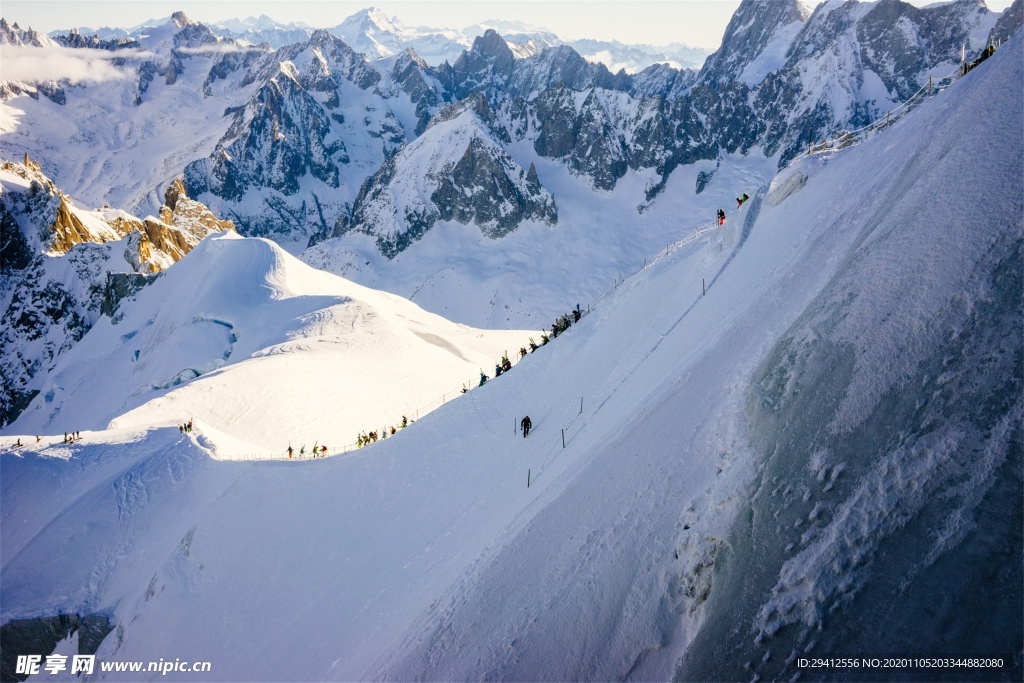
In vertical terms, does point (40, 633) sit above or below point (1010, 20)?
below

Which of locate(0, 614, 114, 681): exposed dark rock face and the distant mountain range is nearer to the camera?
locate(0, 614, 114, 681): exposed dark rock face

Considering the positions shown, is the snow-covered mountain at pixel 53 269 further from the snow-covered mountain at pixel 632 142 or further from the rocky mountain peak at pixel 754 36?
the rocky mountain peak at pixel 754 36

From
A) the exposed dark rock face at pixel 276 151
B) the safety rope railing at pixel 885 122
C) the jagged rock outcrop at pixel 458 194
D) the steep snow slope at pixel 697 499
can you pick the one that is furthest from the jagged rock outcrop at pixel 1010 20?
the exposed dark rock face at pixel 276 151

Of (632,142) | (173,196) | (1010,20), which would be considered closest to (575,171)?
(632,142)

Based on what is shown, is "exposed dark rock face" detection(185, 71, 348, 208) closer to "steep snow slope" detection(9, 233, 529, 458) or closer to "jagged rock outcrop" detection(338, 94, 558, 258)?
"jagged rock outcrop" detection(338, 94, 558, 258)

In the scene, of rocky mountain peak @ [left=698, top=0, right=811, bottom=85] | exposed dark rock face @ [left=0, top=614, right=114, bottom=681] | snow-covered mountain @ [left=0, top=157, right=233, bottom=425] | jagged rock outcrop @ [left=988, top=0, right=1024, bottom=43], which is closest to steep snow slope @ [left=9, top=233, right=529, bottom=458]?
exposed dark rock face @ [left=0, top=614, right=114, bottom=681]

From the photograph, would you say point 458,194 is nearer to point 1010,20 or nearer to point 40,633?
point 1010,20
